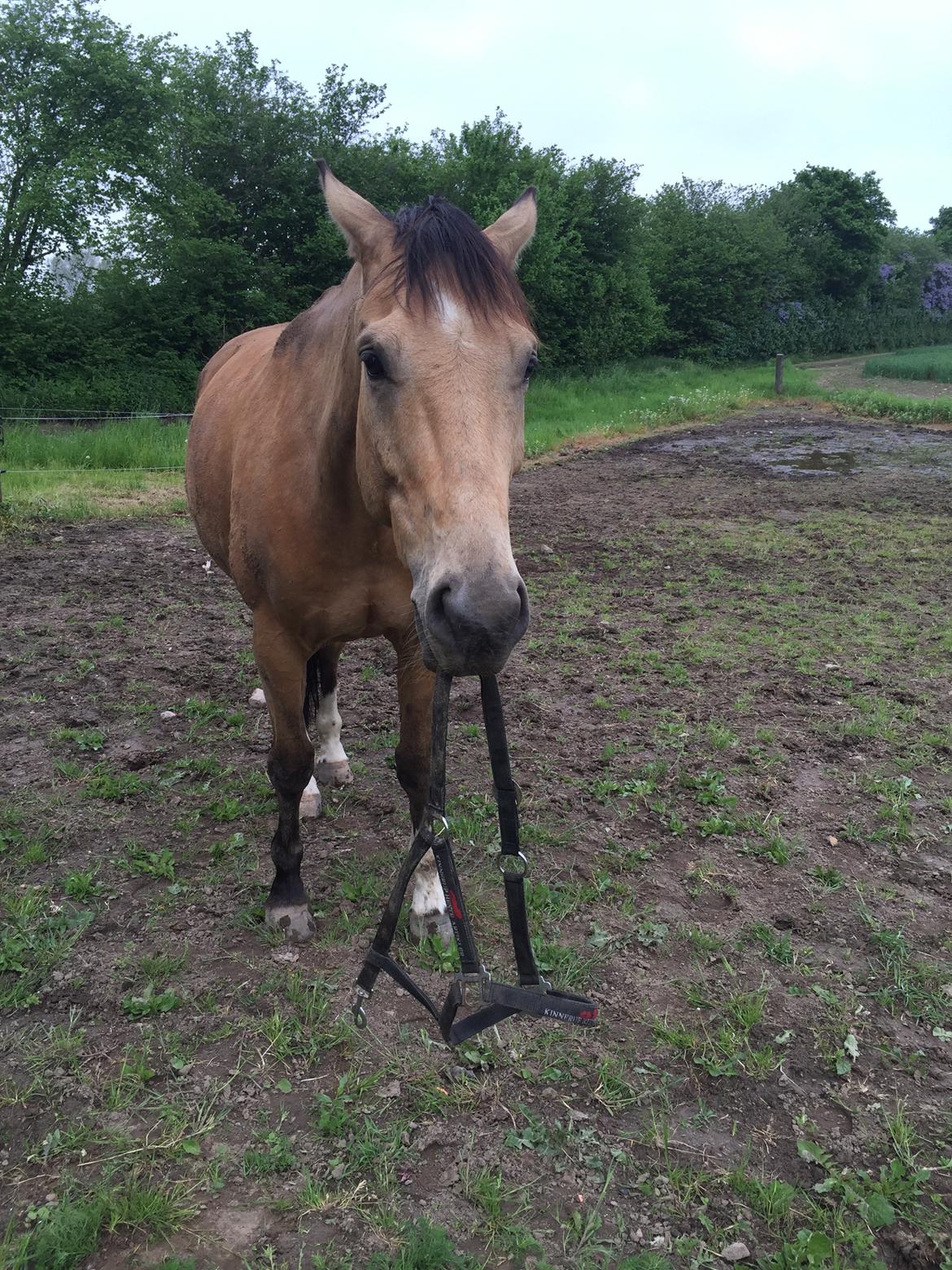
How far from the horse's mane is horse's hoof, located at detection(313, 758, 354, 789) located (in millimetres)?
2406

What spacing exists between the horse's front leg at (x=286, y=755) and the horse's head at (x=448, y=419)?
0.82m

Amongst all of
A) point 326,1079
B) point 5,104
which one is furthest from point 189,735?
point 5,104

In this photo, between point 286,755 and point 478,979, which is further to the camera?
point 286,755

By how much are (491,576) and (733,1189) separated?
5.27 ft

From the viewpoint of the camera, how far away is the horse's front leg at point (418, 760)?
280 cm

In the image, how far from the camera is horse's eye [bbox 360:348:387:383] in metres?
1.93

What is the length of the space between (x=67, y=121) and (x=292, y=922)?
84.0 feet

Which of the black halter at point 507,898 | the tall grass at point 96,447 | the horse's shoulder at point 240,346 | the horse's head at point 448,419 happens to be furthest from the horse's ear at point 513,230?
the tall grass at point 96,447

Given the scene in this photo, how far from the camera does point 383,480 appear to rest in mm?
2066

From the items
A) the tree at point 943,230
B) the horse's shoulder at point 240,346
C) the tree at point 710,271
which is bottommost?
the horse's shoulder at point 240,346

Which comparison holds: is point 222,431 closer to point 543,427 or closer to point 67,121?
point 543,427

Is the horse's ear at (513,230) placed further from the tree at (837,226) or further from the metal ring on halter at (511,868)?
the tree at (837,226)

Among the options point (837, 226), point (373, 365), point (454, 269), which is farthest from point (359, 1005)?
point (837, 226)

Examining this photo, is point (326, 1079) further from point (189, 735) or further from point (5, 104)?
point (5, 104)
